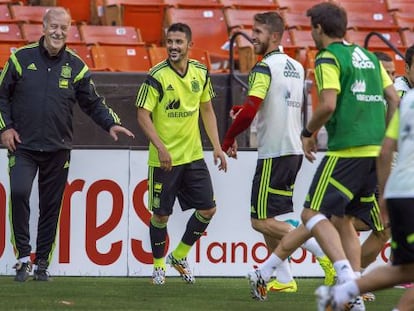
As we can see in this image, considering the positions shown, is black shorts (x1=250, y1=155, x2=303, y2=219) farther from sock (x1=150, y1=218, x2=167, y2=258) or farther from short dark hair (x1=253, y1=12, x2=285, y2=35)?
sock (x1=150, y1=218, x2=167, y2=258)

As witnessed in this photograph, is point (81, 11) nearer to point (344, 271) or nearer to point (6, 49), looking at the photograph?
point (6, 49)

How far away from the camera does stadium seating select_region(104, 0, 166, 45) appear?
53.5 feet

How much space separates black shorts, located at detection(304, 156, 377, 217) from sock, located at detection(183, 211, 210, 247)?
269 cm

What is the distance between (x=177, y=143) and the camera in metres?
10.4

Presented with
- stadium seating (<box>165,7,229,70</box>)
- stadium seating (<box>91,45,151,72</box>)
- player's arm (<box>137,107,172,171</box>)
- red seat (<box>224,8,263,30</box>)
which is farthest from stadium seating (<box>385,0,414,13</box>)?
player's arm (<box>137,107,172,171</box>)

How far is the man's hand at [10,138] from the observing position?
33.1 feet

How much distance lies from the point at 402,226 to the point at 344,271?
1.16m

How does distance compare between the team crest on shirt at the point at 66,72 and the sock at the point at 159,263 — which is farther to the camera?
the sock at the point at 159,263

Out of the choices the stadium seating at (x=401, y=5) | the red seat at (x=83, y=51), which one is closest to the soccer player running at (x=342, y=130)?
the red seat at (x=83, y=51)

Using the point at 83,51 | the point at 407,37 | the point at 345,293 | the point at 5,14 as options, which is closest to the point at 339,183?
the point at 345,293

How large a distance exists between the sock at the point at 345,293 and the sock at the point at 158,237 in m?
3.85

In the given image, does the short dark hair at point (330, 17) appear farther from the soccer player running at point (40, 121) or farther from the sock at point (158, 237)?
the sock at point (158, 237)

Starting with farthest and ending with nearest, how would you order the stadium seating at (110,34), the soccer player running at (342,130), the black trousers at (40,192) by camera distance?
the stadium seating at (110,34)
the black trousers at (40,192)
the soccer player running at (342,130)

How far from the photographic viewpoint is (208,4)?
1672 cm
